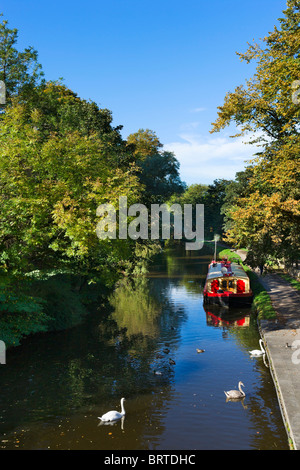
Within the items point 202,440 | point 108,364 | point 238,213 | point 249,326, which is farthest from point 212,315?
point 202,440

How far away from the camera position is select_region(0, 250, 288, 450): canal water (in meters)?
14.0

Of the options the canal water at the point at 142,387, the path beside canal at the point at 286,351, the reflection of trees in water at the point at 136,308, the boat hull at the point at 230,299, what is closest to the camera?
the path beside canal at the point at 286,351

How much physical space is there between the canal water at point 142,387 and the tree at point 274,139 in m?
6.63

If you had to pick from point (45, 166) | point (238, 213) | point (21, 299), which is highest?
point (45, 166)

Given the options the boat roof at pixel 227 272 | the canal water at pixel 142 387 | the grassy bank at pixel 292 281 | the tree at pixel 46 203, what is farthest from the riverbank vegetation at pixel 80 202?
the grassy bank at pixel 292 281

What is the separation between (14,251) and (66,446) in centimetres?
918

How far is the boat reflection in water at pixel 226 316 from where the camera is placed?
30.6 meters

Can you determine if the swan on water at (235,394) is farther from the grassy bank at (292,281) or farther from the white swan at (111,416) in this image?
the grassy bank at (292,281)

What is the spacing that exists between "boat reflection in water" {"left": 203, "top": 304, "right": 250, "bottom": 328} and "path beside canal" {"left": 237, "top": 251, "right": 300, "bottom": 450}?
8.37 ft

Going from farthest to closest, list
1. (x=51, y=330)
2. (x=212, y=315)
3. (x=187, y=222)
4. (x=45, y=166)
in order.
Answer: (x=187, y=222)
(x=212, y=315)
(x=51, y=330)
(x=45, y=166)

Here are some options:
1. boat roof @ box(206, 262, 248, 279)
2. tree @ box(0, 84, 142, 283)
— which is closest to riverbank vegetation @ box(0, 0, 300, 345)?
tree @ box(0, 84, 142, 283)

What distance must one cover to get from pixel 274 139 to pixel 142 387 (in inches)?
750

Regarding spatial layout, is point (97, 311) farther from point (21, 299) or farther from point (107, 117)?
point (107, 117)

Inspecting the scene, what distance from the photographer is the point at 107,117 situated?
42250 mm
